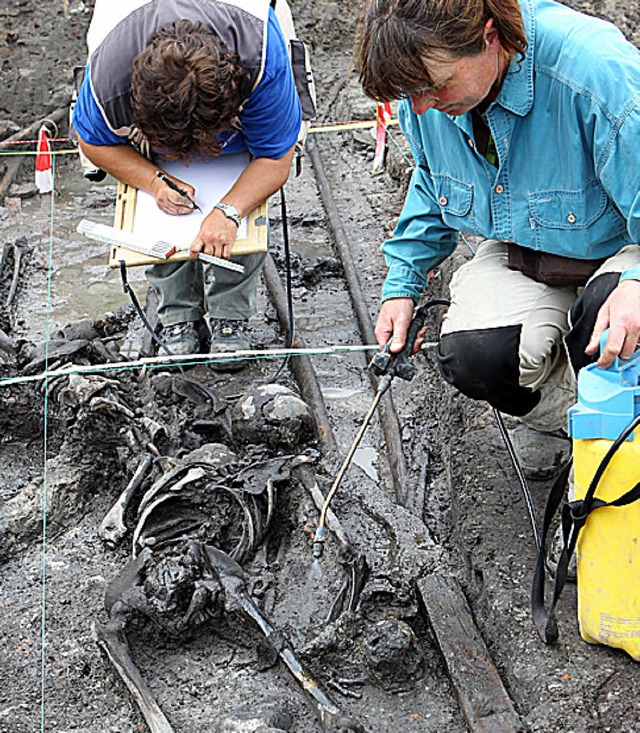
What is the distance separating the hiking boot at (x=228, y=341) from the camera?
4613 mm

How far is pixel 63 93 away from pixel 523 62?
21.8ft

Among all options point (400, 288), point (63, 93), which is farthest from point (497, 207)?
point (63, 93)

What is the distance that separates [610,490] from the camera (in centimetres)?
237

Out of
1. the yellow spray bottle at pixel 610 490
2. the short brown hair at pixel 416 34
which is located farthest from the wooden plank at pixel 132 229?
the yellow spray bottle at pixel 610 490

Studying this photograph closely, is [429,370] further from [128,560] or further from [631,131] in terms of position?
[631,131]

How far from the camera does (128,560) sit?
3377mm

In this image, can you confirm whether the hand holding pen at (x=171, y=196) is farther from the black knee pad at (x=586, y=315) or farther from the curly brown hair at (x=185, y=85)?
the black knee pad at (x=586, y=315)

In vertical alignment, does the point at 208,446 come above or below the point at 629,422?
below

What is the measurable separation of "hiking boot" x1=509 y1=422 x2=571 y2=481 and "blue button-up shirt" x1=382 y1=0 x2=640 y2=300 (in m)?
0.80

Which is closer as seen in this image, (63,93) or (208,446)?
(208,446)

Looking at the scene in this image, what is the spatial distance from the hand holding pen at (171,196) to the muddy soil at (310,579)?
810mm

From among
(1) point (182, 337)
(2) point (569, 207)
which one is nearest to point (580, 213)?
(2) point (569, 207)

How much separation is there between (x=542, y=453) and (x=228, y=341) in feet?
5.90

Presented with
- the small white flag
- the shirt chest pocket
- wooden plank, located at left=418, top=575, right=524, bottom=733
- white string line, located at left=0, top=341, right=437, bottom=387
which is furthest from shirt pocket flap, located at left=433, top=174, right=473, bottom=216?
the small white flag
